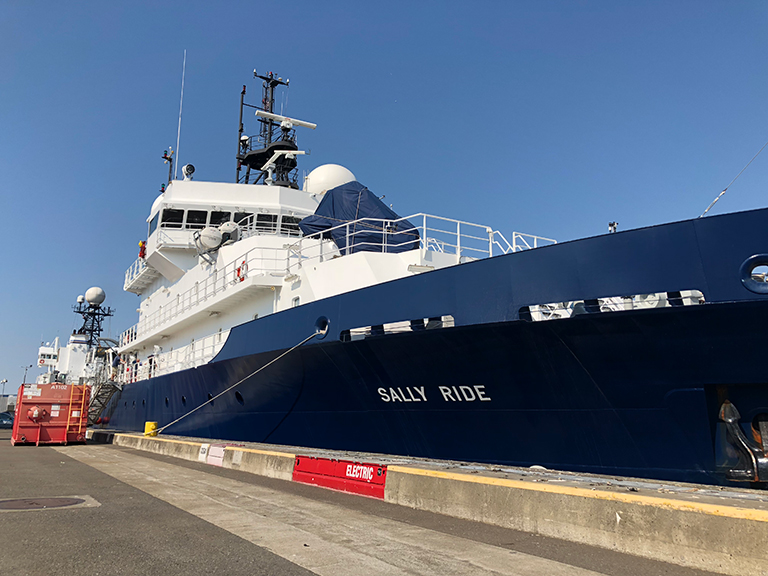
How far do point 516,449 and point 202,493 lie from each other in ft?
13.0

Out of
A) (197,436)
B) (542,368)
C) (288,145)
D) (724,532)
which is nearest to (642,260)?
(542,368)

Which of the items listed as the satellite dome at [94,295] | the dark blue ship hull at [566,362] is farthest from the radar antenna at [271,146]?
the satellite dome at [94,295]

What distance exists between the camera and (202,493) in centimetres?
736

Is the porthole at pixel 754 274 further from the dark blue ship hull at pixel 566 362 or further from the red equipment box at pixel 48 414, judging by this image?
the red equipment box at pixel 48 414

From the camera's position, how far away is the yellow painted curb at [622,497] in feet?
12.6

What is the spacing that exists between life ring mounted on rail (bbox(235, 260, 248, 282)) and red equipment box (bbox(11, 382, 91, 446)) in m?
8.74

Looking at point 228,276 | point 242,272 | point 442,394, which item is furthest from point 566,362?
point 228,276

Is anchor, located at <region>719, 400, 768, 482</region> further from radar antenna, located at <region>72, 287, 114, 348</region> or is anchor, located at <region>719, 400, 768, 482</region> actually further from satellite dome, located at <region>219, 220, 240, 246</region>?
radar antenna, located at <region>72, 287, 114, 348</region>

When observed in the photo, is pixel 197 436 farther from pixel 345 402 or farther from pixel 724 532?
pixel 724 532

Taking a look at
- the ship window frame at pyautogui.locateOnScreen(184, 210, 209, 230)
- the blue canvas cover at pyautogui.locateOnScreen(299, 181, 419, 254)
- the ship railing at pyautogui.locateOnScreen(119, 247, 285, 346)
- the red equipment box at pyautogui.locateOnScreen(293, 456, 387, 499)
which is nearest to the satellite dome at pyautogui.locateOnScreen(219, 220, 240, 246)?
the ship railing at pyautogui.locateOnScreen(119, 247, 285, 346)

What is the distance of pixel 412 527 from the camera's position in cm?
546

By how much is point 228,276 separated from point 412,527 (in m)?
9.58

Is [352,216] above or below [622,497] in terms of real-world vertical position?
above

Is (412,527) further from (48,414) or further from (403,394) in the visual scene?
(48,414)
